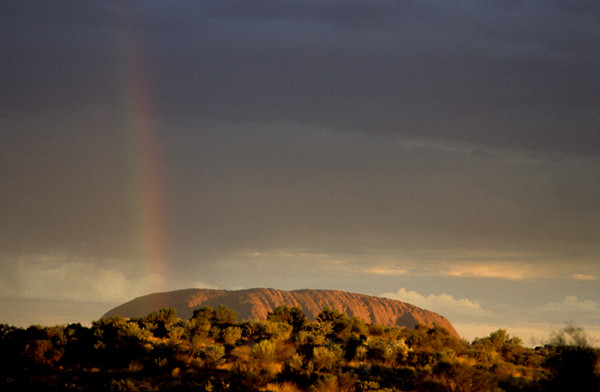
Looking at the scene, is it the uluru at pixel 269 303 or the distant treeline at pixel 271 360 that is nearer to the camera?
the distant treeline at pixel 271 360

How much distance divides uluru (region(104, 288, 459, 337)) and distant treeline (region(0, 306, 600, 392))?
366ft

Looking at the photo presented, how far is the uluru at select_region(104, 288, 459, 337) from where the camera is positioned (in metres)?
164

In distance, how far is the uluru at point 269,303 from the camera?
6442 inches

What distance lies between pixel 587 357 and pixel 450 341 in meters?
21.0

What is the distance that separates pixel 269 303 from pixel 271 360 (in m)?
138

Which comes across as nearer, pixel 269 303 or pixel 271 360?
pixel 271 360

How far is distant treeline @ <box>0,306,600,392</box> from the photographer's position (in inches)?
1156

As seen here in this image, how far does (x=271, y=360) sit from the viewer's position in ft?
113

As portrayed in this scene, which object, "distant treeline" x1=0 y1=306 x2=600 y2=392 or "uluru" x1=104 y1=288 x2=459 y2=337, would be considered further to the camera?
"uluru" x1=104 y1=288 x2=459 y2=337

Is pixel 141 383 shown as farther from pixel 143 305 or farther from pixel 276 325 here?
pixel 143 305

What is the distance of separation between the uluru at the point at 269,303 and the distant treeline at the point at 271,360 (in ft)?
366

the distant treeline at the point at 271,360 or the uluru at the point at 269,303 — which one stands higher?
the uluru at the point at 269,303

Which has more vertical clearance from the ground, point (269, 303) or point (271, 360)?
point (269, 303)

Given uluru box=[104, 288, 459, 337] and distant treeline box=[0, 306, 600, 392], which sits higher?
uluru box=[104, 288, 459, 337]
